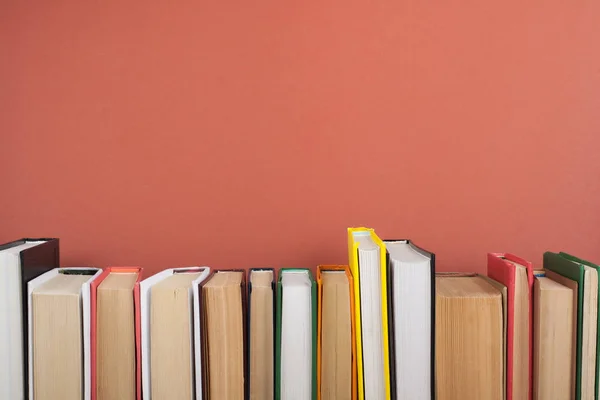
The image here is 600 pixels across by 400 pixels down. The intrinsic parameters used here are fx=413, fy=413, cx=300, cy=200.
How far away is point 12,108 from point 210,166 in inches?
19.9

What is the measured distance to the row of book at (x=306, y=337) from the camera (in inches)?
28.0

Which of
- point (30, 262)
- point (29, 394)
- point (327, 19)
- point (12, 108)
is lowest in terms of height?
point (29, 394)

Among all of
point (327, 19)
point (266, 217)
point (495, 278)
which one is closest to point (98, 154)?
point (266, 217)

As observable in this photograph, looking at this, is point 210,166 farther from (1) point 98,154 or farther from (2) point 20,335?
(2) point 20,335

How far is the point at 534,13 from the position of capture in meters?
0.98

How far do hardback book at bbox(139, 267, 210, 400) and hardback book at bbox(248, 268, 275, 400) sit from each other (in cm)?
9

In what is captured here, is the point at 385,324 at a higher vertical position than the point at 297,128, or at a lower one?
lower

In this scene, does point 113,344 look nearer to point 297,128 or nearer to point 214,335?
point 214,335

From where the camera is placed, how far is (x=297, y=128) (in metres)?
1.00

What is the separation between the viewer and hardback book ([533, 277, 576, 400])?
730 mm

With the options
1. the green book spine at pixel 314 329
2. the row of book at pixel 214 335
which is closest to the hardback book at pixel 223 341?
the row of book at pixel 214 335

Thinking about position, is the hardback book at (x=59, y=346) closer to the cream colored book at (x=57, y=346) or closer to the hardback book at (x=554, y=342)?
the cream colored book at (x=57, y=346)

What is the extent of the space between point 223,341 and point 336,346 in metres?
0.20

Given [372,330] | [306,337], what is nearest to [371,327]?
[372,330]
